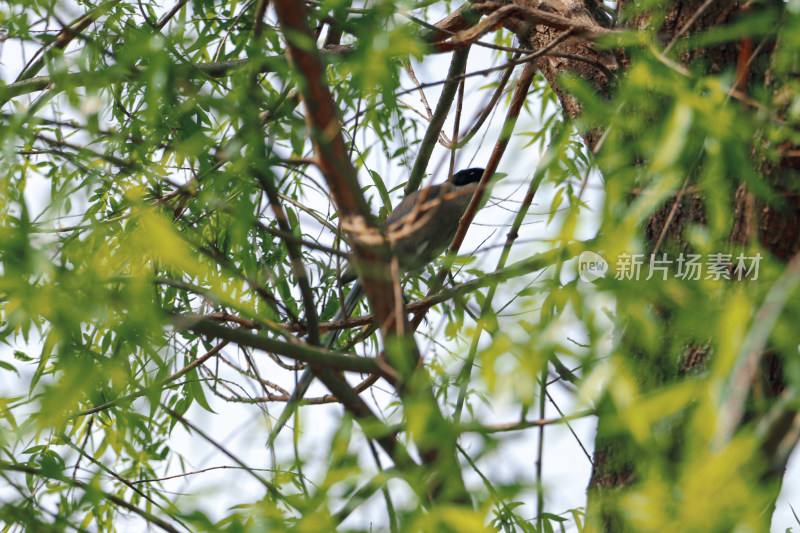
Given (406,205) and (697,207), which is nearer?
(697,207)

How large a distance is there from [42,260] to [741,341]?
0.81m

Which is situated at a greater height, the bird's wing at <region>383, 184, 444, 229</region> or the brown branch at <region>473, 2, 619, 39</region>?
the bird's wing at <region>383, 184, 444, 229</region>

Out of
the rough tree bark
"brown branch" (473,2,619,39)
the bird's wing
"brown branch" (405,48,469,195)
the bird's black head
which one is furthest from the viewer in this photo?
the bird's black head

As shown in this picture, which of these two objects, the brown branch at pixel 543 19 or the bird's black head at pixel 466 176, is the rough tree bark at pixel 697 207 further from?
the bird's black head at pixel 466 176

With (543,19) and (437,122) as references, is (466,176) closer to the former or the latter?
(437,122)

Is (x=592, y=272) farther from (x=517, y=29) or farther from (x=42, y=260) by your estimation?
(x=517, y=29)

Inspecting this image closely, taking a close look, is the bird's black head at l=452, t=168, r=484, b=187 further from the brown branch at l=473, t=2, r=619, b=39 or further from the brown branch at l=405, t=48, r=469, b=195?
the brown branch at l=473, t=2, r=619, b=39

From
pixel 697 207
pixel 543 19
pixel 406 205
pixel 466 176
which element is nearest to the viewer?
pixel 697 207

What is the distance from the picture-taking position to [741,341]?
0.68 meters

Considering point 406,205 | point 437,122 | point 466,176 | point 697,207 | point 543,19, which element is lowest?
point 697,207

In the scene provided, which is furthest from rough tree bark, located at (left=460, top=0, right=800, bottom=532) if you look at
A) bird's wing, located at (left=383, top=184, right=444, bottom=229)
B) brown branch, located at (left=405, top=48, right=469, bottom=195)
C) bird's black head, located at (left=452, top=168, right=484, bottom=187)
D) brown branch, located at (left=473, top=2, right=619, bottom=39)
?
bird's black head, located at (left=452, top=168, right=484, bottom=187)

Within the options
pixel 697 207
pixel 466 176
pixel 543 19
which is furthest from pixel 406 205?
pixel 697 207

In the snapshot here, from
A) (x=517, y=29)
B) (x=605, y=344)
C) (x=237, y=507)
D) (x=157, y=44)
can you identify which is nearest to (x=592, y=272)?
(x=605, y=344)

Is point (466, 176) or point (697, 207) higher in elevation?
point (466, 176)
